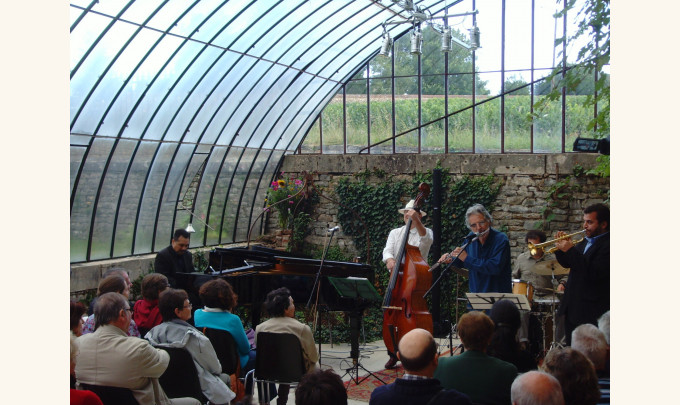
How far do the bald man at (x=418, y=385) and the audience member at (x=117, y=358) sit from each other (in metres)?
1.48

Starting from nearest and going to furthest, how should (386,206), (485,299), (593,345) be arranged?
1. (593,345)
2. (485,299)
3. (386,206)

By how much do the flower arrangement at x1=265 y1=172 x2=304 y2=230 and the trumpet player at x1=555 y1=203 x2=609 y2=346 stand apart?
7.72 metres

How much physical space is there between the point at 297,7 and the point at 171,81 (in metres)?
2.13

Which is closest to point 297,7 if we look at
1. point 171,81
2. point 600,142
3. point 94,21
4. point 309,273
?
point 171,81

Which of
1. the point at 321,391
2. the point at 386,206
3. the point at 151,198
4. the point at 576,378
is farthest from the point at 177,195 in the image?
the point at 576,378

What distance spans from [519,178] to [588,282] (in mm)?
5939

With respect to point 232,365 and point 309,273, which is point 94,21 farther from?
point 232,365

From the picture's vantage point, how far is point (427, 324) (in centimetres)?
662

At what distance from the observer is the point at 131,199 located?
10.0 meters

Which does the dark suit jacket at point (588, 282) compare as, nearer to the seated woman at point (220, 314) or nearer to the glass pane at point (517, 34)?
the seated woman at point (220, 314)

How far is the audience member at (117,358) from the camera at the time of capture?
402 centimetres

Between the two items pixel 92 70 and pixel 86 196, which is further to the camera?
pixel 86 196

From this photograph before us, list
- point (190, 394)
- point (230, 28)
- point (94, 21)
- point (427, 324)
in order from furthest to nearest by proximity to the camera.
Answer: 1. point (230, 28)
2. point (94, 21)
3. point (427, 324)
4. point (190, 394)

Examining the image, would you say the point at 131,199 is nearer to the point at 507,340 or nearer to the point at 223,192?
the point at 223,192
